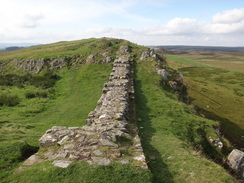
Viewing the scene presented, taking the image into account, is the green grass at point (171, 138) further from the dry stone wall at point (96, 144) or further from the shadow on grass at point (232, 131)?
the shadow on grass at point (232, 131)

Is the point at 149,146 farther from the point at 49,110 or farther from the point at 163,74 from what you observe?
the point at 163,74

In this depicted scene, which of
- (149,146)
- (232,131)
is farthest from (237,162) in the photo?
(232,131)

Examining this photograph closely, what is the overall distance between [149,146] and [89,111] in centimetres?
1048

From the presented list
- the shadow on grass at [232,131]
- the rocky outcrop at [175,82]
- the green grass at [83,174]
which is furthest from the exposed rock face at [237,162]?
the shadow on grass at [232,131]

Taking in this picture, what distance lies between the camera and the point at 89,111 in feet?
69.7

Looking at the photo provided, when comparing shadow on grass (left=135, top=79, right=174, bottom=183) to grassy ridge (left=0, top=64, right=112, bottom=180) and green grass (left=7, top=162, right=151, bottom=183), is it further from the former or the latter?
grassy ridge (left=0, top=64, right=112, bottom=180)

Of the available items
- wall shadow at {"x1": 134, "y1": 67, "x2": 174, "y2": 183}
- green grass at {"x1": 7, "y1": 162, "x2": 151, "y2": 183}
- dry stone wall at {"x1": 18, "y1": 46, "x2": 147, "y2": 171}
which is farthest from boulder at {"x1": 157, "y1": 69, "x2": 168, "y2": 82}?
green grass at {"x1": 7, "y1": 162, "x2": 151, "y2": 183}

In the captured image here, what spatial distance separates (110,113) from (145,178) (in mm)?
7590

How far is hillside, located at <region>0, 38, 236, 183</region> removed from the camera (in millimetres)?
8328

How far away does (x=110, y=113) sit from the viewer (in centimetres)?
1499

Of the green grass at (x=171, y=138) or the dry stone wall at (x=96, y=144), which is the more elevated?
the dry stone wall at (x=96, y=144)

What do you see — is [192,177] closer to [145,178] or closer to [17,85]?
[145,178]

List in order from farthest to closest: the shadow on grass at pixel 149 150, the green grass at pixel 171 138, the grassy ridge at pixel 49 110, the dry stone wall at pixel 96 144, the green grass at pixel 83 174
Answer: the grassy ridge at pixel 49 110, the green grass at pixel 171 138, the shadow on grass at pixel 149 150, the dry stone wall at pixel 96 144, the green grass at pixel 83 174

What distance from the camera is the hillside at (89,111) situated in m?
8.33
